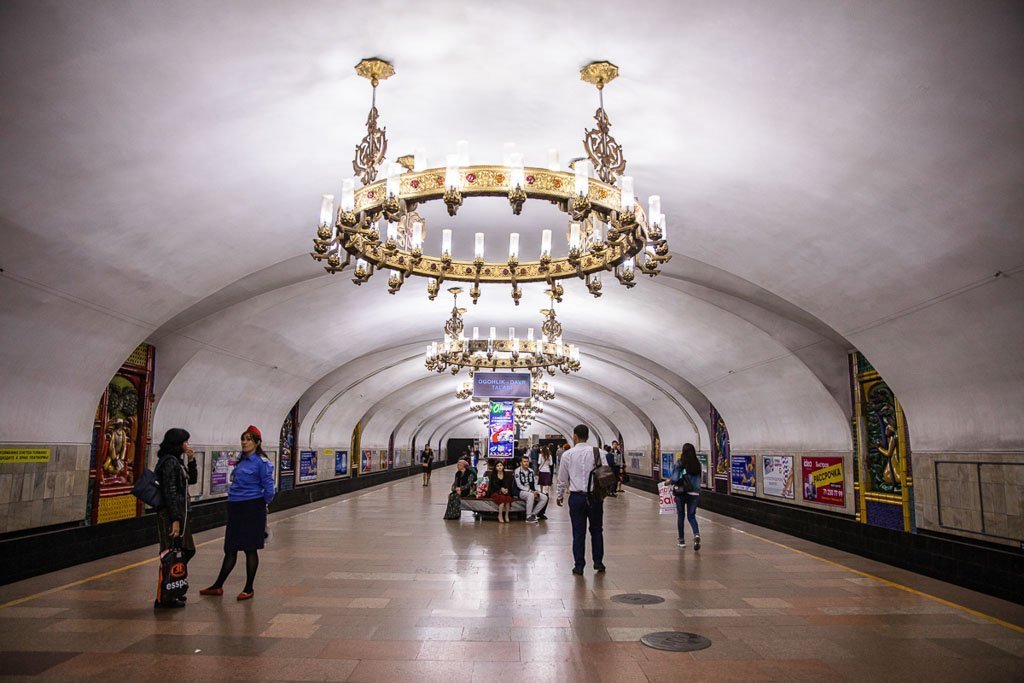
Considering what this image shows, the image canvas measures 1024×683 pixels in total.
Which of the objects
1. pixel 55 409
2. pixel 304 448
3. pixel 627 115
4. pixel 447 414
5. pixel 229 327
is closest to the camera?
pixel 627 115

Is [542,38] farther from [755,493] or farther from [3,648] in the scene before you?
[755,493]

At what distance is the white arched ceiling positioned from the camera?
14.1 ft

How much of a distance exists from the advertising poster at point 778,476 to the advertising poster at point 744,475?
556 millimetres

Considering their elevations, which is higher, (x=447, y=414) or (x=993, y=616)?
(x=447, y=414)

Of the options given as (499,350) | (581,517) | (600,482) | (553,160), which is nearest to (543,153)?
(553,160)

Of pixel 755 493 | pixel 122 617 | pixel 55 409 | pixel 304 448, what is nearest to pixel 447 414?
pixel 304 448

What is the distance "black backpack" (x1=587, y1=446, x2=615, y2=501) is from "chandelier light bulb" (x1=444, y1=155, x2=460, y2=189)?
12.1ft

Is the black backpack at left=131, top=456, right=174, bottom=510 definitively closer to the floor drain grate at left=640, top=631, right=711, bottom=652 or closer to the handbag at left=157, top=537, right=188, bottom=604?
the handbag at left=157, top=537, right=188, bottom=604

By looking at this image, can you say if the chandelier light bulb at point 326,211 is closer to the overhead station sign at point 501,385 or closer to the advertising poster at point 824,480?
the advertising poster at point 824,480

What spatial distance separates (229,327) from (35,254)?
5.04 metres

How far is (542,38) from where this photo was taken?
15.0 ft

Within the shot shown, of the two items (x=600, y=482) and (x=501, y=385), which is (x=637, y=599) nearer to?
(x=600, y=482)

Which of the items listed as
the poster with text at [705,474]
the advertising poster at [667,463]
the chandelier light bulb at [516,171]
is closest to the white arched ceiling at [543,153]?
the chandelier light bulb at [516,171]

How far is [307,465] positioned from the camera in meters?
19.1
